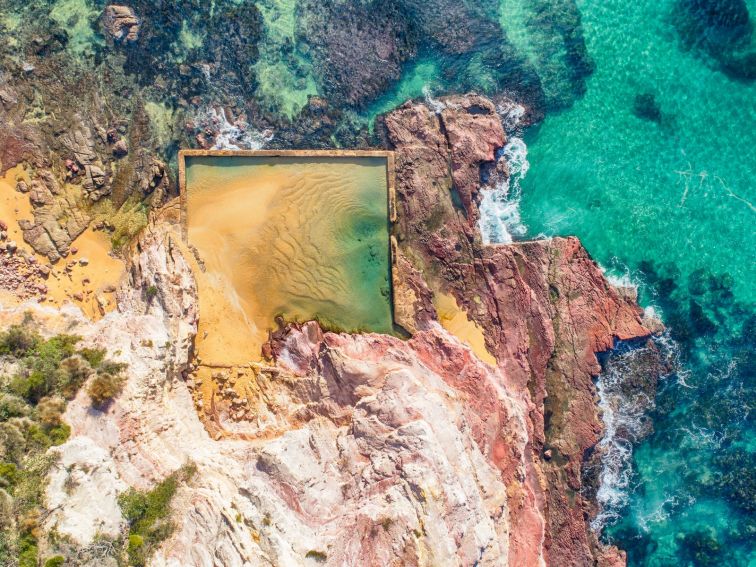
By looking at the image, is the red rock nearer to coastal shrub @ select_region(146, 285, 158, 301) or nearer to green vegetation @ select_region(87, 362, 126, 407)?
coastal shrub @ select_region(146, 285, 158, 301)

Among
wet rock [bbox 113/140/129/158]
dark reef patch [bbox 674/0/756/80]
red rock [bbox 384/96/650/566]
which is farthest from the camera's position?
dark reef patch [bbox 674/0/756/80]

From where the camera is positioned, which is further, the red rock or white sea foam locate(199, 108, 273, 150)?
white sea foam locate(199, 108, 273, 150)

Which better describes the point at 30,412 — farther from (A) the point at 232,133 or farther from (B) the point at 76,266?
(A) the point at 232,133

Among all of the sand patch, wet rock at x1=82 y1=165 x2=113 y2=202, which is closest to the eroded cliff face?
the sand patch

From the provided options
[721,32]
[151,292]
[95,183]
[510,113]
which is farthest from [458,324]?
[721,32]

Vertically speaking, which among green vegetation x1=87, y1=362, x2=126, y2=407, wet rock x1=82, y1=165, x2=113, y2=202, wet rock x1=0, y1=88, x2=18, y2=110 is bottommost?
green vegetation x1=87, y1=362, x2=126, y2=407

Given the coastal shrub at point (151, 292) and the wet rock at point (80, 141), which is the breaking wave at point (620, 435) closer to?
the coastal shrub at point (151, 292)

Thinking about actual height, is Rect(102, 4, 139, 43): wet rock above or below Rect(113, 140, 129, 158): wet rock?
above
